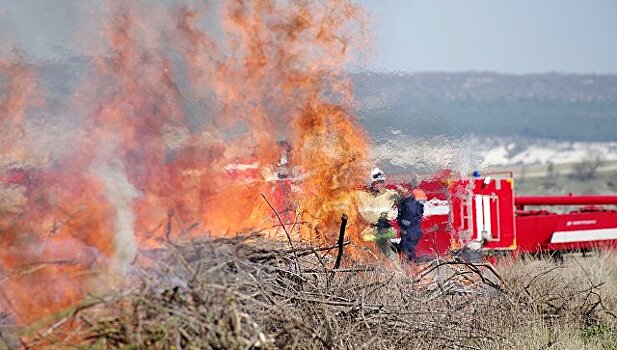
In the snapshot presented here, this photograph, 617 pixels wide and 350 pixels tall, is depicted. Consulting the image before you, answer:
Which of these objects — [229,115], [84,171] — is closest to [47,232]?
[84,171]

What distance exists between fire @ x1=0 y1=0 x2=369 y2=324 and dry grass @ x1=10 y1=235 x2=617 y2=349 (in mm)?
588

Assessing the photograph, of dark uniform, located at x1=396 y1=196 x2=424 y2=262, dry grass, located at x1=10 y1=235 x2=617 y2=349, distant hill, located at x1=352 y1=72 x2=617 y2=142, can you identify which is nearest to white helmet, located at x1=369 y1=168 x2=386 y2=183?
dark uniform, located at x1=396 y1=196 x2=424 y2=262

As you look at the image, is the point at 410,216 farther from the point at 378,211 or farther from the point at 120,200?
the point at 120,200

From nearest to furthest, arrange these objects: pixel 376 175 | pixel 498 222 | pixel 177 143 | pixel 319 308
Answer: pixel 319 308
pixel 177 143
pixel 376 175
pixel 498 222

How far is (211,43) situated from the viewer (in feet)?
35.4

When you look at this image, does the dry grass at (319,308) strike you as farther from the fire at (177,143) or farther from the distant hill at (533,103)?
the distant hill at (533,103)

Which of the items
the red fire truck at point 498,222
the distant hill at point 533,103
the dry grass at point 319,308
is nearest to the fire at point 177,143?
the dry grass at point 319,308

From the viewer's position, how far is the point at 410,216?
1232cm

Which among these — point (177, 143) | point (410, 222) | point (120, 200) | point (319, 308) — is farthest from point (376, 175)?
point (319, 308)

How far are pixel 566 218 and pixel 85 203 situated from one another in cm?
968

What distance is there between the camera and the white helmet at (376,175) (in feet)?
37.6

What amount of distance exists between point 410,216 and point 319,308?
554cm

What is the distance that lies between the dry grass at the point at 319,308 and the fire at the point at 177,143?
588 millimetres

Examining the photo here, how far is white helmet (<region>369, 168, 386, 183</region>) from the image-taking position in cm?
1146
